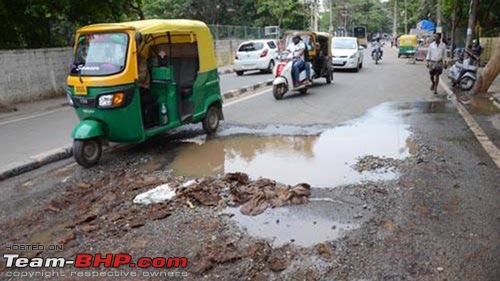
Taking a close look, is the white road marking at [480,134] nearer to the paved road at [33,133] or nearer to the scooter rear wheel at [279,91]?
the scooter rear wheel at [279,91]

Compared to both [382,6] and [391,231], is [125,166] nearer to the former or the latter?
[391,231]

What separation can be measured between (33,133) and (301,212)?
7.02 metres

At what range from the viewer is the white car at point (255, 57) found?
2327cm

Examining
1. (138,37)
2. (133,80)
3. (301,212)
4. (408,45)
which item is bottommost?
(408,45)

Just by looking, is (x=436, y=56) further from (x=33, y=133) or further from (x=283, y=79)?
(x=33, y=133)

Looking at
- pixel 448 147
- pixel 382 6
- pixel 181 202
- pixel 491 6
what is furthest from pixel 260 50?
pixel 382 6

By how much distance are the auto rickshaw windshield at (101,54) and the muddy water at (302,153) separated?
5.60 feet

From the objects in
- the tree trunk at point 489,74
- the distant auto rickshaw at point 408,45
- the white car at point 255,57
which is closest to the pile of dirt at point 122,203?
the tree trunk at point 489,74

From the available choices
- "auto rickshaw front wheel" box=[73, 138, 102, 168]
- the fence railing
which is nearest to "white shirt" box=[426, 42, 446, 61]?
"auto rickshaw front wheel" box=[73, 138, 102, 168]

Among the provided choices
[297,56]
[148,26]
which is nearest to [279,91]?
[297,56]

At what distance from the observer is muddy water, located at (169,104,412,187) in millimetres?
6215

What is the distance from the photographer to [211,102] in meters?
8.95

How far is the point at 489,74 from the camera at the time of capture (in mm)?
13453

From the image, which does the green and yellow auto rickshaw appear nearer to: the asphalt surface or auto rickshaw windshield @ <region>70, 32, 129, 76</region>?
auto rickshaw windshield @ <region>70, 32, 129, 76</region>
